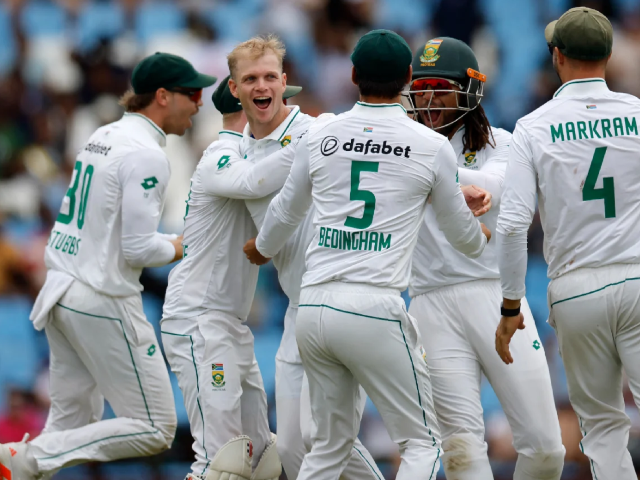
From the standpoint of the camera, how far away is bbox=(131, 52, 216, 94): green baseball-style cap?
22.4 ft

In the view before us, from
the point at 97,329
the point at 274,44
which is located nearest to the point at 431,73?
the point at 274,44

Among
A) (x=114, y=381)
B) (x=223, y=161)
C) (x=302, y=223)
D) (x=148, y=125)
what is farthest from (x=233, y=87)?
(x=114, y=381)

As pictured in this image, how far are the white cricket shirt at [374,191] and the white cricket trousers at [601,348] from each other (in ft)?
2.04

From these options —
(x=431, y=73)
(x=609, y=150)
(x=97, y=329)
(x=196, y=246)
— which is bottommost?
(x=97, y=329)

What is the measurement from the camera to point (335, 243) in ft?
15.3

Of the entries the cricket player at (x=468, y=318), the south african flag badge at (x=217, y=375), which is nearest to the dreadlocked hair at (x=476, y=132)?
the cricket player at (x=468, y=318)

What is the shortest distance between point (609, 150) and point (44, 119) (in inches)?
331

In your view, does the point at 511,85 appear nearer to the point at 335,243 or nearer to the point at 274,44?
the point at 274,44

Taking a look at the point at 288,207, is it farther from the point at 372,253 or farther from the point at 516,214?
the point at 516,214

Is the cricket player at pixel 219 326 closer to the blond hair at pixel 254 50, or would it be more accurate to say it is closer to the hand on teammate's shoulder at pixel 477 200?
the blond hair at pixel 254 50

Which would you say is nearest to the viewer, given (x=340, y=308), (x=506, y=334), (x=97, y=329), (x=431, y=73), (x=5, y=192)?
(x=340, y=308)

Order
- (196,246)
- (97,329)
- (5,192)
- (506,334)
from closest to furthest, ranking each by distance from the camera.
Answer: (506,334)
(196,246)
(97,329)
(5,192)

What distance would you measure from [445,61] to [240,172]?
4.04ft

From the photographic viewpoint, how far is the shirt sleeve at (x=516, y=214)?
4.77 m
